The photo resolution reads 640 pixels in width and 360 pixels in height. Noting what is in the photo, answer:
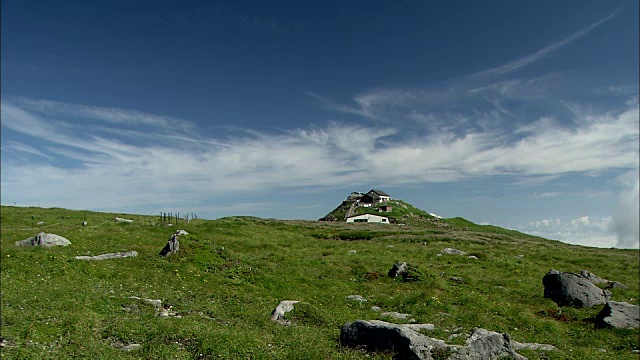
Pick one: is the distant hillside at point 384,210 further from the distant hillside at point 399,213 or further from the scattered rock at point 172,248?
the scattered rock at point 172,248

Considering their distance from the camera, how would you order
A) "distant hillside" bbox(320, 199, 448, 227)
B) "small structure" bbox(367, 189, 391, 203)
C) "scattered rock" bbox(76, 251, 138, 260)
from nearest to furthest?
"scattered rock" bbox(76, 251, 138, 260)
"distant hillside" bbox(320, 199, 448, 227)
"small structure" bbox(367, 189, 391, 203)

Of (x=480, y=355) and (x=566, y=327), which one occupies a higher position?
(x=480, y=355)

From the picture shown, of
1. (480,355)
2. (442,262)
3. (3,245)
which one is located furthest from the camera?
(442,262)

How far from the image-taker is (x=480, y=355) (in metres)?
14.4

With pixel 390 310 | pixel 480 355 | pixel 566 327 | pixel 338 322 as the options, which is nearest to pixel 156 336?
pixel 338 322

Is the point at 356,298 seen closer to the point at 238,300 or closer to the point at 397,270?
the point at 397,270

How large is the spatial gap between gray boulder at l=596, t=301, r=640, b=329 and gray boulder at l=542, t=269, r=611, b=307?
14.1 ft

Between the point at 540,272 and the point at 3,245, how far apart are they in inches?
2244

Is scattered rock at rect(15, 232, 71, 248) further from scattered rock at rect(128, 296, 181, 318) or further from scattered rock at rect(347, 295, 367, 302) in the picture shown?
scattered rock at rect(347, 295, 367, 302)

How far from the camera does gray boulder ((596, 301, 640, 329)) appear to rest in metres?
23.8

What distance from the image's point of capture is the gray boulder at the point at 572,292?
2998 centimetres

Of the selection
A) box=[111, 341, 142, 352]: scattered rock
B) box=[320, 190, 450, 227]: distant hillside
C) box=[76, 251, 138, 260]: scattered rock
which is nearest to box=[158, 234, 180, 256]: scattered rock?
box=[76, 251, 138, 260]: scattered rock

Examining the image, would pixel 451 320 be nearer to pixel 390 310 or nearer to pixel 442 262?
pixel 390 310

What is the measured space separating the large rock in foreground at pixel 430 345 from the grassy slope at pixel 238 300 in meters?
0.88
